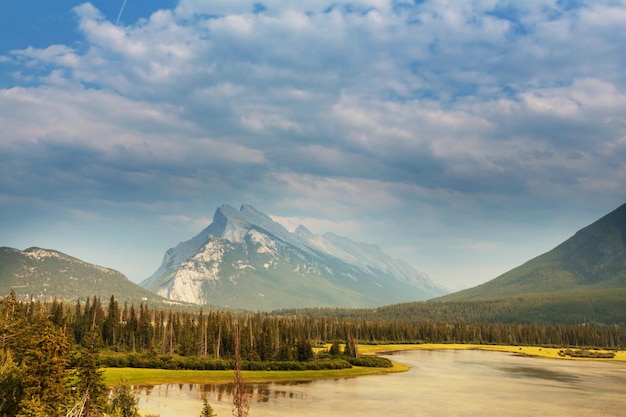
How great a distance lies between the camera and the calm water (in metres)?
83.6

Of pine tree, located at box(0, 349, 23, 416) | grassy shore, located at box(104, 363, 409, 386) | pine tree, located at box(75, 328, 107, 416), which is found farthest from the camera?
grassy shore, located at box(104, 363, 409, 386)

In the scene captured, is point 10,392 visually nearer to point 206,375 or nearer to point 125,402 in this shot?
point 125,402

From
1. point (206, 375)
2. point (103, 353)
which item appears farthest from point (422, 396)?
point (103, 353)

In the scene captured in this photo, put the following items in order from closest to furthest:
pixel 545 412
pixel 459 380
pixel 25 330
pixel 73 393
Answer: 1. pixel 73 393
2. pixel 545 412
3. pixel 25 330
4. pixel 459 380

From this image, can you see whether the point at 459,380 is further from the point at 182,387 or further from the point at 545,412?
the point at 182,387

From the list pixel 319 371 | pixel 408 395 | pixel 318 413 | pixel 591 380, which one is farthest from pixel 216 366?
pixel 591 380

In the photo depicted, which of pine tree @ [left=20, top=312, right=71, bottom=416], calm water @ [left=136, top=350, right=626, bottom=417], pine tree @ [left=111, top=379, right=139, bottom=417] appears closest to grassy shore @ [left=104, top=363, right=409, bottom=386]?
calm water @ [left=136, top=350, right=626, bottom=417]

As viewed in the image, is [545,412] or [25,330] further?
[25,330]

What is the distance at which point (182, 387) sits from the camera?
110 metres

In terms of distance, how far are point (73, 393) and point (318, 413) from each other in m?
34.3

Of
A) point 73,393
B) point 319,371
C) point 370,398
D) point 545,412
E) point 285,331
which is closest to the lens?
point 73,393

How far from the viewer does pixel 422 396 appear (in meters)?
100

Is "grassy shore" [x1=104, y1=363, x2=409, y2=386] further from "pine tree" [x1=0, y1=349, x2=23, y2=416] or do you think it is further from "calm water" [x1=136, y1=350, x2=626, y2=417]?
"pine tree" [x1=0, y1=349, x2=23, y2=416]

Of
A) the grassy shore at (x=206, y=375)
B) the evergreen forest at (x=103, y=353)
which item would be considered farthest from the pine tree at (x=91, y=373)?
the grassy shore at (x=206, y=375)
